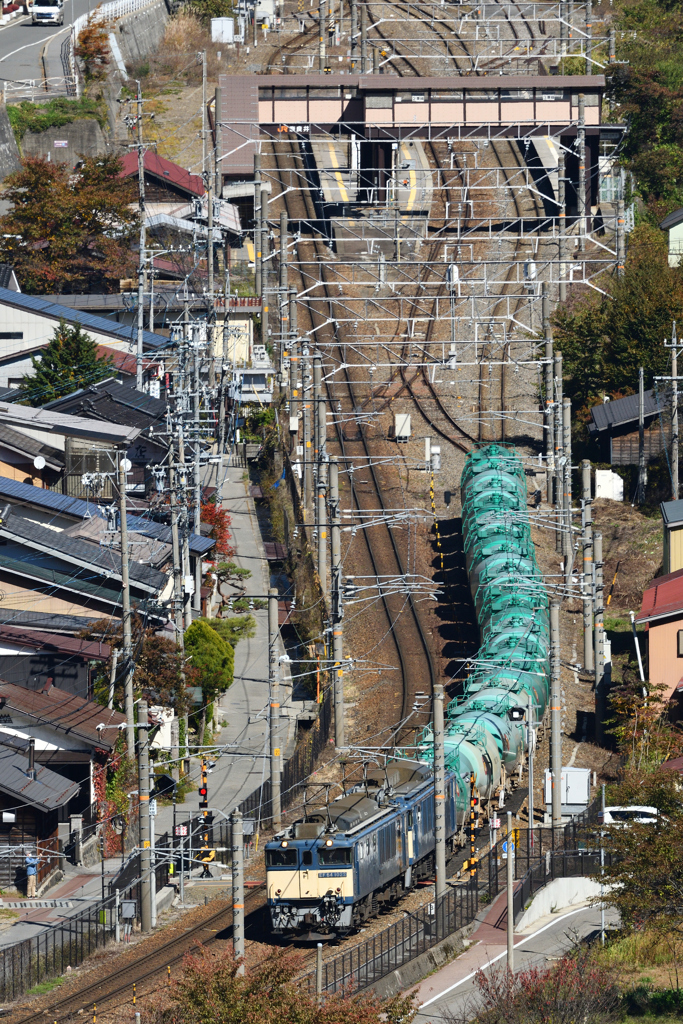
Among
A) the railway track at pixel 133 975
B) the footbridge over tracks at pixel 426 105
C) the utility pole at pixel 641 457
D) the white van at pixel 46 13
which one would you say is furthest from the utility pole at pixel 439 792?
the white van at pixel 46 13

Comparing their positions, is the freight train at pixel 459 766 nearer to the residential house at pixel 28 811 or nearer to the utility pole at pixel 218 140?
the residential house at pixel 28 811

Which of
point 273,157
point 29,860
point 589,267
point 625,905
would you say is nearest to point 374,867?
point 625,905

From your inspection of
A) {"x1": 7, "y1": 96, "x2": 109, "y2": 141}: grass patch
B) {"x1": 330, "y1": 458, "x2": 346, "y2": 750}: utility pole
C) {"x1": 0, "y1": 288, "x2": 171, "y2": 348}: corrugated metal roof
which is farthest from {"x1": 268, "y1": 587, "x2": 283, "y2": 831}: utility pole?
{"x1": 7, "y1": 96, "x2": 109, "y2": 141}: grass patch

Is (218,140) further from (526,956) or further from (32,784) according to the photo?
(526,956)

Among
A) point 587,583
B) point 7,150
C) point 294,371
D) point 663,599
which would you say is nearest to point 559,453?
point 663,599

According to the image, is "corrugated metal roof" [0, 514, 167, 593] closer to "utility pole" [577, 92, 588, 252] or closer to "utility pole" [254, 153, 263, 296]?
"utility pole" [254, 153, 263, 296]

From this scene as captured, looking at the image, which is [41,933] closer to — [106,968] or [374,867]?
[106,968]
